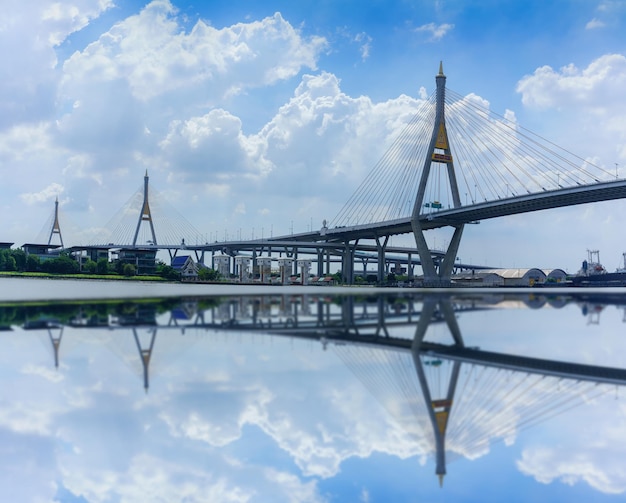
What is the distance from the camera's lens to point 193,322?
17281 millimetres

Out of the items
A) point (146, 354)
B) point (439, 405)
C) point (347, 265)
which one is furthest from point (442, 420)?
point (347, 265)

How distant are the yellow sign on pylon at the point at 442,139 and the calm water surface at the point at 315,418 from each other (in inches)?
2304

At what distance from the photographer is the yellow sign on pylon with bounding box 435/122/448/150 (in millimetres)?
69312

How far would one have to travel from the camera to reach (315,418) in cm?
738

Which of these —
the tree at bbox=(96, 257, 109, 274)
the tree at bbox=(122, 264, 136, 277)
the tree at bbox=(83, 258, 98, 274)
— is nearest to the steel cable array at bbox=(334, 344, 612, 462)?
the tree at bbox=(122, 264, 136, 277)

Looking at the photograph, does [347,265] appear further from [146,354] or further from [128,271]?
[146,354]

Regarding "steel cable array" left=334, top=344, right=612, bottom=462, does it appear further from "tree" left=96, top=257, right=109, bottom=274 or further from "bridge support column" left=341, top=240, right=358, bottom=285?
"tree" left=96, top=257, right=109, bottom=274

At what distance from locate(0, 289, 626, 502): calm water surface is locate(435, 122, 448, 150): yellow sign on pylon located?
5852 centimetres

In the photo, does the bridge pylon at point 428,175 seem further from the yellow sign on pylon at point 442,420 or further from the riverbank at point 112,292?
the yellow sign on pylon at point 442,420

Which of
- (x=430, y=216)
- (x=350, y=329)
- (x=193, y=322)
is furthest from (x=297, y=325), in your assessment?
(x=430, y=216)

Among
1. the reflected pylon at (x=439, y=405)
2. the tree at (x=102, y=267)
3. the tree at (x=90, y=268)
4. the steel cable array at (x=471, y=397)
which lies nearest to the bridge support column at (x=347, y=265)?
the tree at (x=102, y=267)

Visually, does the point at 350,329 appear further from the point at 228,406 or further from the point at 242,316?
the point at 228,406

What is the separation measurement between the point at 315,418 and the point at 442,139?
65.5m

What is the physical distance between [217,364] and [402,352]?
142 inches
